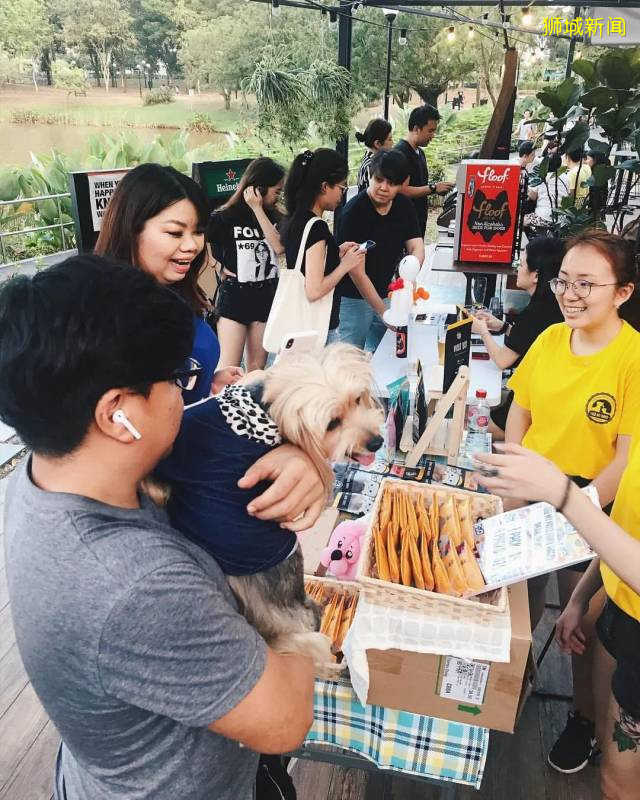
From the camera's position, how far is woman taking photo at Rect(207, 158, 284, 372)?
12.3ft

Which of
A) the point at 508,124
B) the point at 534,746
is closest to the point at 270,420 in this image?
the point at 534,746

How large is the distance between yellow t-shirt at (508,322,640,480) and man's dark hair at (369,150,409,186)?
5.79 ft

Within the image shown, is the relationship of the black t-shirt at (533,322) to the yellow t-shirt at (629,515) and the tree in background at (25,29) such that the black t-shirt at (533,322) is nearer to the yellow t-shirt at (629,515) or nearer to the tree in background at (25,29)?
the yellow t-shirt at (629,515)

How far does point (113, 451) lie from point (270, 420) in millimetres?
391

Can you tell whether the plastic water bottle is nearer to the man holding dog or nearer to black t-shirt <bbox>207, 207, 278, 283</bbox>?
black t-shirt <bbox>207, 207, 278, 283</bbox>

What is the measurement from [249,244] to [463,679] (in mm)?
2948

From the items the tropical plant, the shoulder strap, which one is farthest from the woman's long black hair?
the tropical plant

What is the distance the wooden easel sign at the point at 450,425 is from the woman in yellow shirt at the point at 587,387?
10.5 inches

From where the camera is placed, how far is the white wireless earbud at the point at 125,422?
73 cm

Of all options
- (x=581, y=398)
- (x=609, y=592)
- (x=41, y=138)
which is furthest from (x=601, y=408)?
(x=41, y=138)

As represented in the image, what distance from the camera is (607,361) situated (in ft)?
6.51

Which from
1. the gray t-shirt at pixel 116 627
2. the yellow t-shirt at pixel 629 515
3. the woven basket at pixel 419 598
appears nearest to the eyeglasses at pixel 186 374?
the gray t-shirt at pixel 116 627

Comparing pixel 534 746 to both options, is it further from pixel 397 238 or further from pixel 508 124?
pixel 508 124

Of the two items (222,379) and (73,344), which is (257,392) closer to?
(73,344)
